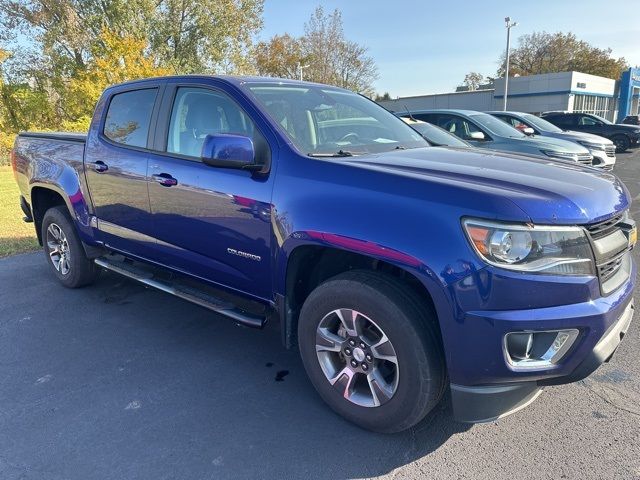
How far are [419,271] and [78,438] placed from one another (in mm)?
2062

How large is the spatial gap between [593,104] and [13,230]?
158ft

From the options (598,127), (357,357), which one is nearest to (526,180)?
(357,357)

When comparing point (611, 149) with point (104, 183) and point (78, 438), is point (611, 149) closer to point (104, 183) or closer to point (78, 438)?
point (104, 183)

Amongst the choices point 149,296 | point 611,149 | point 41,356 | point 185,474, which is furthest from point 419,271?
point 611,149

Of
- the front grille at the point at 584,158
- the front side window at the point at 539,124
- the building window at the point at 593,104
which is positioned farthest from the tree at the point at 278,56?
the front grille at the point at 584,158

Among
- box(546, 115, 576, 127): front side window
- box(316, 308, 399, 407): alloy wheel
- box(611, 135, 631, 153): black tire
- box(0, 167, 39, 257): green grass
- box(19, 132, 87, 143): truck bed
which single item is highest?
box(19, 132, 87, 143): truck bed

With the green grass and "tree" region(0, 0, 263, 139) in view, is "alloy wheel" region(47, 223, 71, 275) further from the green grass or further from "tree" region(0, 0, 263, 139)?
"tree" region(0, 0, 263, 139)

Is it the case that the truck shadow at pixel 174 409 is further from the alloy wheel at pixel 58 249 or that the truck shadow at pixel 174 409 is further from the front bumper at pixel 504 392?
the alloy wheel at pixel 58 249

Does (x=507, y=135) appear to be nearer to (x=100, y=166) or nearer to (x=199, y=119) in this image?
(x=199, y=119)

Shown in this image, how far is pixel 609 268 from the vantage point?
7.83ft

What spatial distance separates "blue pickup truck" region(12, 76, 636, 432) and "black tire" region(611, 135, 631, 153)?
21.2 m

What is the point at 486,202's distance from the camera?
2137 millimetres

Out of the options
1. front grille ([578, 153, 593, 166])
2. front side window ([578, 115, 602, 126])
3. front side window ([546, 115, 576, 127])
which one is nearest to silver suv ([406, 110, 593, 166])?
front grille ([578, 153, 593, 166])

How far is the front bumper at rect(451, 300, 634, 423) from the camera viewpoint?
2.23 meters
